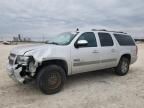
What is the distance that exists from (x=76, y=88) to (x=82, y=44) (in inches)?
58.8

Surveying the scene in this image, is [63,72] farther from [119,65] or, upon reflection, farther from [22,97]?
[119,65]

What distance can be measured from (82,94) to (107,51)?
2261mm

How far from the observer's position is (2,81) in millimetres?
6762

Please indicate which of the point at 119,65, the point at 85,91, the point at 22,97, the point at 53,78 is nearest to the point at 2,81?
the point at 22,97

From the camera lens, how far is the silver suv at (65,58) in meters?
5.12

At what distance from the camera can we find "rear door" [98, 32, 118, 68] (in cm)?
682

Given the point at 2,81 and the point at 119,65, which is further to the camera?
the point at 119,65

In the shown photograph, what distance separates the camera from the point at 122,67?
25.9 ft

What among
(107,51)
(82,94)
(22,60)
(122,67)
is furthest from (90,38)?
(22,60)

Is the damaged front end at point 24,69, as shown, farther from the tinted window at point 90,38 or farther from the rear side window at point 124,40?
the rear side window at point 124,40

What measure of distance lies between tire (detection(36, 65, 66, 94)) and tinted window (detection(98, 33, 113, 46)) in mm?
2230

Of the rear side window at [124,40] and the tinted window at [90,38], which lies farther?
the rear side window at [124,40]

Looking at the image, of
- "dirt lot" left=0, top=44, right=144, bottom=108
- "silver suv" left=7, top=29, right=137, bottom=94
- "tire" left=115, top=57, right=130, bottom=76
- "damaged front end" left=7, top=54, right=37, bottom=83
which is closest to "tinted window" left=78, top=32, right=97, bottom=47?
"silver suv" left=7, top=29, right=137, bottom=94

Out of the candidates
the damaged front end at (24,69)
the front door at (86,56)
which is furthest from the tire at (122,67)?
the damaged front end at (24,69)
